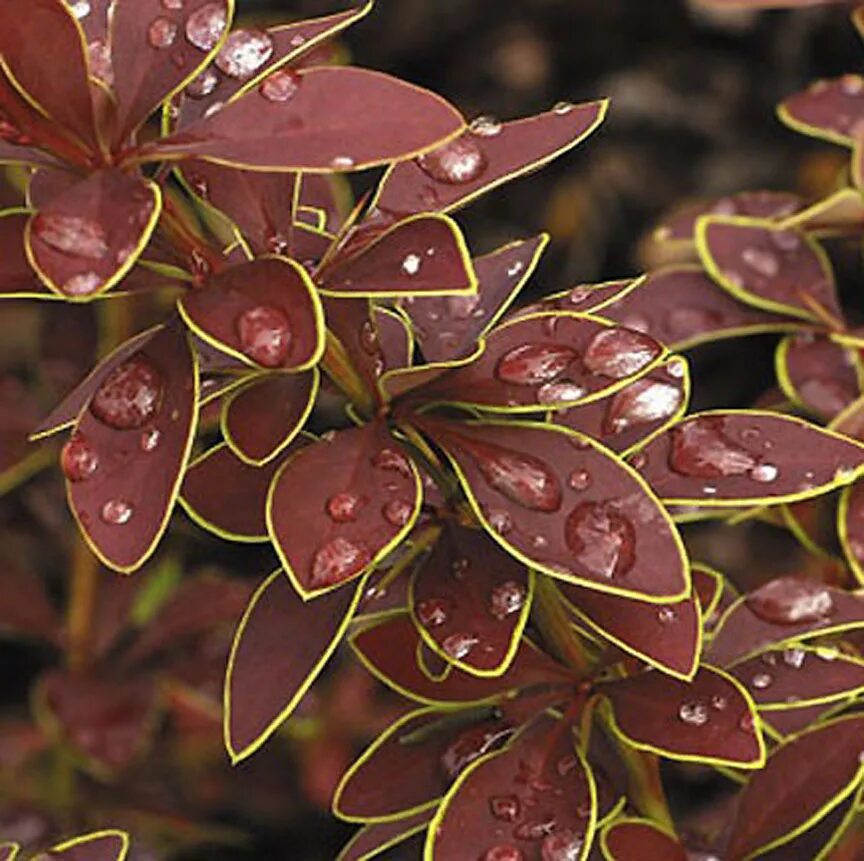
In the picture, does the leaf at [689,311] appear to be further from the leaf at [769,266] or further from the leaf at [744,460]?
the leaf at [744,460]

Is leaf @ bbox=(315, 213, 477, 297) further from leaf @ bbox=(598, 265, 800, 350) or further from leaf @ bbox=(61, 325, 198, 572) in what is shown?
leaf @ bbox=(598, 265, 800, 350)

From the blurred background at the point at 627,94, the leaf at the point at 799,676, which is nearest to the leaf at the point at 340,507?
the leaf at the point at 799,676

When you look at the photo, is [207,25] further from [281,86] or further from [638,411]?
[638,411]

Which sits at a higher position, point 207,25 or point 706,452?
point 207,25

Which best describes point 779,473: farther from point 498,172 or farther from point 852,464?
point 498,172

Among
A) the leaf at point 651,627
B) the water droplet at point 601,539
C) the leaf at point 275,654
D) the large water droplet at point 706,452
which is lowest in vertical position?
the leaf at point 651,627

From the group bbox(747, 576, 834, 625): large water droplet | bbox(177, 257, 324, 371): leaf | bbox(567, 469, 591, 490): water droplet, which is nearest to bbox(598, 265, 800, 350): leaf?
bbox(747, 576, 834, 625): large water droplet

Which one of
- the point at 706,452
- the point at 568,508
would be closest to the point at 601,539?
the point at 568,508
